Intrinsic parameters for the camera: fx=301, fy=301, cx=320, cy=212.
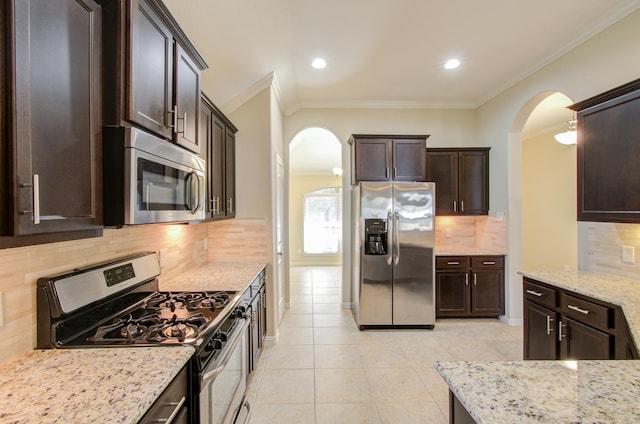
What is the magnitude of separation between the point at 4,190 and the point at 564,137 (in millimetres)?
4745

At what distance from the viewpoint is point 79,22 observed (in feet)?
3.38

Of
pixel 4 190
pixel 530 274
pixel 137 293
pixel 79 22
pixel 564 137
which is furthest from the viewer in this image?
pixel 564 137

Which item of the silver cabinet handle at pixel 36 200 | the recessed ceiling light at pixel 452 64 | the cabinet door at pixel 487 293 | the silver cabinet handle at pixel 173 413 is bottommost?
the cabinet door at pixel 487 293

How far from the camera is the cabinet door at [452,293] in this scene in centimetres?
384

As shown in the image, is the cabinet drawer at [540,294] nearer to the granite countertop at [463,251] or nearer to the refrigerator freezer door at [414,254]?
the refrigerator freezer door at [414,254]

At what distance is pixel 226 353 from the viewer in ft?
5.35

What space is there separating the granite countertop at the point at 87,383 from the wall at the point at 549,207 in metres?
5.68

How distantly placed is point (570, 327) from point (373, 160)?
2.52 metres

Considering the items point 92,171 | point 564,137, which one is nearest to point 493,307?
point 564,137

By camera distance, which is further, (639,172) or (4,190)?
(639,172)

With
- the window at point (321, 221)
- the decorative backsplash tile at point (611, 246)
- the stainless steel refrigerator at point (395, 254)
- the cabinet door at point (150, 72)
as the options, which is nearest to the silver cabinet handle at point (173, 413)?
the cabinet door at point (150, 72)

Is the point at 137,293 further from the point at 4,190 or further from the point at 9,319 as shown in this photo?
the point at 4,190

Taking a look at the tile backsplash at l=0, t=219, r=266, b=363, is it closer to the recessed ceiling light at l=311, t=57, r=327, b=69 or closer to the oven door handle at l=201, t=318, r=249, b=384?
the oven door handle at l=201, t=318, r=249, b=384

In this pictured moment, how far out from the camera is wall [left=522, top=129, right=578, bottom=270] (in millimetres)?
5086
